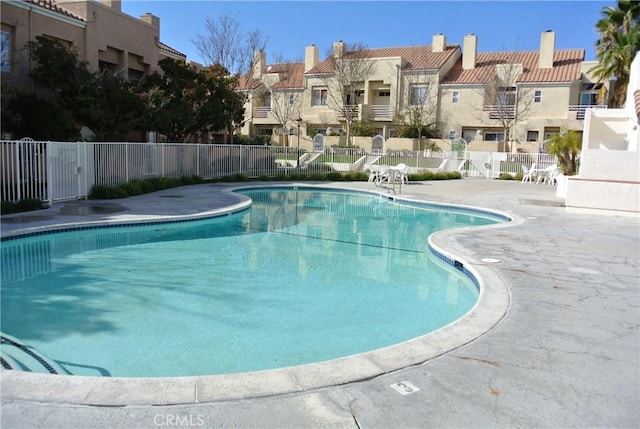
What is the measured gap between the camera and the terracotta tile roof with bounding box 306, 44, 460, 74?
40188 millimetres

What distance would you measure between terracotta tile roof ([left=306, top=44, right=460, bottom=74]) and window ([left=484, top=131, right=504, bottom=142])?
21.2ft

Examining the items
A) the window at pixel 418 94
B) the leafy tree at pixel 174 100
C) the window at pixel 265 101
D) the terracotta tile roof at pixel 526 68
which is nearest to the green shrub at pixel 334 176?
the leafy tree at pixel 174 100

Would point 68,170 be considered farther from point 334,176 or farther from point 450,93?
point 450,93

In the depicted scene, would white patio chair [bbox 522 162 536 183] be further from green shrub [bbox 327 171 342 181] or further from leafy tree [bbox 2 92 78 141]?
leafy tree [bbox 2 92 78 141]

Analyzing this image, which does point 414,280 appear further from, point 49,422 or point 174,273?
point 49,422

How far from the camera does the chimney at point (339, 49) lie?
41188mm

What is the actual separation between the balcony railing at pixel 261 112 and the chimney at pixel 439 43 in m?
15.3

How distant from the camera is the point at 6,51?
51.6 feet

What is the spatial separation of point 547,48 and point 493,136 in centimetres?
746

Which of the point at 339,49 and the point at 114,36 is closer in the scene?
the point at 114,36

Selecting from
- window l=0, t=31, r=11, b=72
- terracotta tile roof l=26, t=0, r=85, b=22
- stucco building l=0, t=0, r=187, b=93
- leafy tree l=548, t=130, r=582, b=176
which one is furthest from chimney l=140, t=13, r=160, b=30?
leafy tree l=548, t=130, r=582, b=176

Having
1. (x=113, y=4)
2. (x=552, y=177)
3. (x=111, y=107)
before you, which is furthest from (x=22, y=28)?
(x=552, y=177)

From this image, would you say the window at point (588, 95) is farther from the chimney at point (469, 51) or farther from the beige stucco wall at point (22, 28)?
the beige stucco wall at point (22, 28)

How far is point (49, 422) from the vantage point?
309 cm
